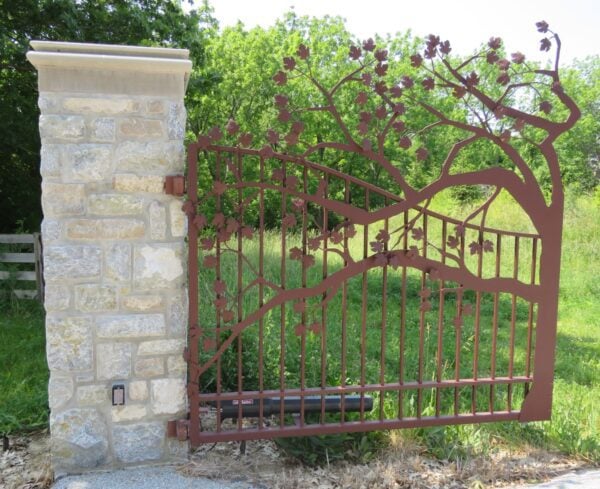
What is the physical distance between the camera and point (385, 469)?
10.9 ft

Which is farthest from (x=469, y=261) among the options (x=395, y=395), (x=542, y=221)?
(x=542, y=221)

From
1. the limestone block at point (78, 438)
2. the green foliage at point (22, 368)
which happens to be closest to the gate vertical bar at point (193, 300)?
the limestone block at point (78, 438)

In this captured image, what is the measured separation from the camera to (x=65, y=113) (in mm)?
2947

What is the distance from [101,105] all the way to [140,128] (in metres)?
0.23

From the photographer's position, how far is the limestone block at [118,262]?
3.05 metres

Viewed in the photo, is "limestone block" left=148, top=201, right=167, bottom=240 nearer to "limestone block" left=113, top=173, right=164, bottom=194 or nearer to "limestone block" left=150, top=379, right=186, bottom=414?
"limestone block" left=113, top=173, right=164, bottom=194

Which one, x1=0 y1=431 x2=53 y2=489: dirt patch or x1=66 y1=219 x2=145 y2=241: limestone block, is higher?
x1=66 y1=219 x2=145 y2=241: limestone block

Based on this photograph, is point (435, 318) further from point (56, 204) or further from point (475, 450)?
point (56, 204)

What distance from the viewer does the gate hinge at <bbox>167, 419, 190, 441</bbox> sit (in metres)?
3.21

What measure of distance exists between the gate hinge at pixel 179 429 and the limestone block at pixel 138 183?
135 centimetres

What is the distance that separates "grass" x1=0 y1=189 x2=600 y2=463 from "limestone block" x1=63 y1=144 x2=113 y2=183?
4.31 ft

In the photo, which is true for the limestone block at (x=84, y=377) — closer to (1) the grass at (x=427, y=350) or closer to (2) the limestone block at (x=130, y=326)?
(2) the limestone block at (x=130, y=326)

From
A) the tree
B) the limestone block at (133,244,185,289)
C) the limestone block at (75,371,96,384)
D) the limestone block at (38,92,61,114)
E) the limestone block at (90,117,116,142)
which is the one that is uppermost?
the tree

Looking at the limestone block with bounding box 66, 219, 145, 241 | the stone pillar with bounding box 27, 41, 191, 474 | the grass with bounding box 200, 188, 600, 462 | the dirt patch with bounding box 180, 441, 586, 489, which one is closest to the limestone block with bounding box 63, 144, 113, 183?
the stone pillar with bounding box 27, 41, 191, 474
